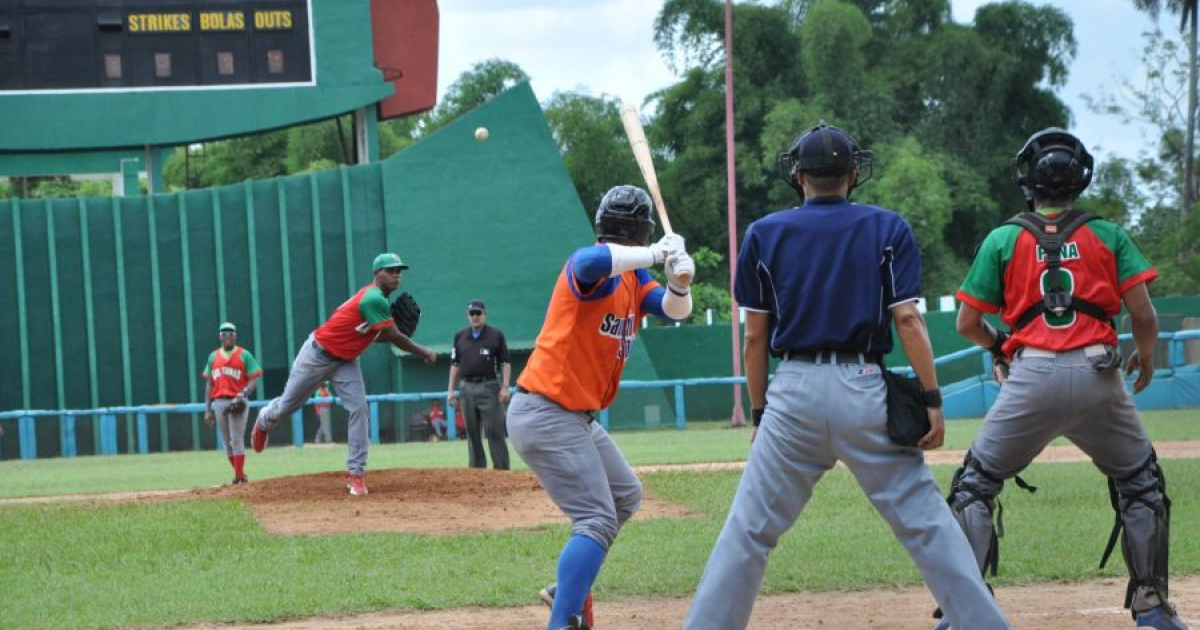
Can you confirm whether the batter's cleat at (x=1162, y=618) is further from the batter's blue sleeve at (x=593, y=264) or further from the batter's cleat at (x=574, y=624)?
the batter's blue sleeve at (x=593, y=264)

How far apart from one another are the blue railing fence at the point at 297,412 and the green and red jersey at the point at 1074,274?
20567 mm

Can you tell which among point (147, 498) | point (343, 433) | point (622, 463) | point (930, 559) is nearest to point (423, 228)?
point (343, 433)

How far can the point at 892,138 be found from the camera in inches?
1886

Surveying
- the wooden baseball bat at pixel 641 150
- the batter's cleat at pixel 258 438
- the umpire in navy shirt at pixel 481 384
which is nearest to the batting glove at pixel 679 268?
the wooden baseball bat at pixel 641 150

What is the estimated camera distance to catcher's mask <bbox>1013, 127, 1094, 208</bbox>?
6.68 m

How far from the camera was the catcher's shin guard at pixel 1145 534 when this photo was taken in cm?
650

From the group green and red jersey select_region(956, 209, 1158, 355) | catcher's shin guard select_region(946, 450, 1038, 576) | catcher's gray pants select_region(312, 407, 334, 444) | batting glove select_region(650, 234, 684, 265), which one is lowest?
catcher's gray pants select_region(312, 407, 334, 444)

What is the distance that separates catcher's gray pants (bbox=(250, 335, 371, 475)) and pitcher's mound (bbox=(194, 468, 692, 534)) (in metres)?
A: 0.45

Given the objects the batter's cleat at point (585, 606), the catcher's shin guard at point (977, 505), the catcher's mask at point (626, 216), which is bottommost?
the batter's cleat at point (585, 606)

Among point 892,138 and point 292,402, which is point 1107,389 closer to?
point 292,402

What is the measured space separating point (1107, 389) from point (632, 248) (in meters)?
2.12

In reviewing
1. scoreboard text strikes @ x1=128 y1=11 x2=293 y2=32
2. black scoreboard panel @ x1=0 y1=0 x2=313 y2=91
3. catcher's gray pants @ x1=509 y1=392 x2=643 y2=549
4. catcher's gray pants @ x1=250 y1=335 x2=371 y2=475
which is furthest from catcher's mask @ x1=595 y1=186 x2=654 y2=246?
scoreboard text strikes @ x1=128 y1=11 x2=293 y2=32

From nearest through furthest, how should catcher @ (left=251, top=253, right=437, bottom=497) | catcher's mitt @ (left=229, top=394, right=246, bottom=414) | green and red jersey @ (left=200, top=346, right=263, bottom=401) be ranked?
catcher @ (left=251, top=253, right=437, bottom=497)
catcher's mitt @ (left=229, top=394, right=246, bottom=414)
green and red jersey @ (left=200, top=346, right=263, bottom=401)

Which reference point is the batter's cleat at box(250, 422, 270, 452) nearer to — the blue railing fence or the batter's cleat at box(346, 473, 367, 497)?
the batter's cleat at box(346, 473, 367, 497)
